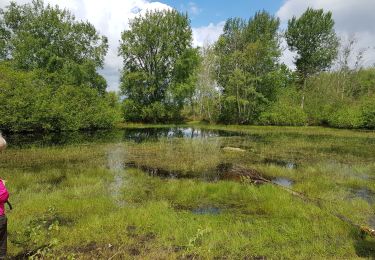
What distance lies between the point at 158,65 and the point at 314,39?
34.6 m

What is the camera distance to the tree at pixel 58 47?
48.1 meters

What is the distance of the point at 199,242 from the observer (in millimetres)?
7492

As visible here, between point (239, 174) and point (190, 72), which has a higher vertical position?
point (190, 72)

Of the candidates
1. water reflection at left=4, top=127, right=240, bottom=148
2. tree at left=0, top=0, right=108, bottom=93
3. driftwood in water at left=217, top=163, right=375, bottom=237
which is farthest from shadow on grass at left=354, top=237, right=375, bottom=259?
tree at left=0, top=0, right=108, bottom=93

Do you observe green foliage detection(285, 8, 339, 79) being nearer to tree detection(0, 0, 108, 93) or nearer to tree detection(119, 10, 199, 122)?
tree detection(119, 10, 199, 122)

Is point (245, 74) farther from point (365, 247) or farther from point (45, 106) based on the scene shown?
point (365, 247)

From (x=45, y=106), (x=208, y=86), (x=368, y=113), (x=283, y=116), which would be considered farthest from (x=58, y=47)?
(x=368, y=113)

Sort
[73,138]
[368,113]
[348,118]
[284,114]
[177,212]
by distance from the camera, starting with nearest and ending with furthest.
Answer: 1. [177,212]
2. [73,138]
3. [368,113]
4. [348,118]
5. [284,114]

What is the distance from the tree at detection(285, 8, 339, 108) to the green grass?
52934 millimetres

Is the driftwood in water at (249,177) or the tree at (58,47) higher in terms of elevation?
the tree at (58,47)

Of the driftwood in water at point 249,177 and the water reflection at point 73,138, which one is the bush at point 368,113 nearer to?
the water reflection at point 73,138

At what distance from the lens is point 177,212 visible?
9664 millimetres

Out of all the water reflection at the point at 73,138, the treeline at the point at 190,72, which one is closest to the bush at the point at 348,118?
the treeline at the point at 190,72

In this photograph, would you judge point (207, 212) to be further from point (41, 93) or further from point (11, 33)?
point (11, 33)
